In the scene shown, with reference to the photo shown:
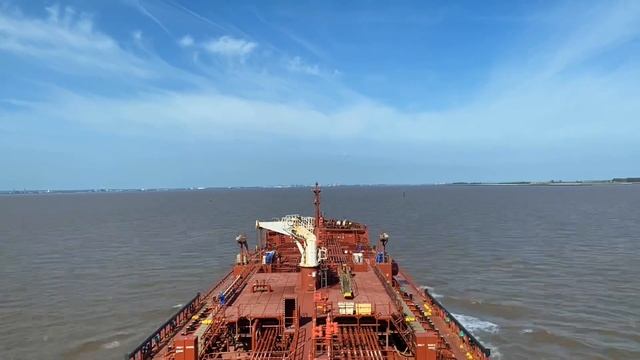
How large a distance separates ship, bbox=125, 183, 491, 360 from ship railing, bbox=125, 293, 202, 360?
6 centimetres

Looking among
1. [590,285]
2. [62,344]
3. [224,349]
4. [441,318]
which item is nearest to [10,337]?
[62,344]

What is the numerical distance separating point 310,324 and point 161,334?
456 inches

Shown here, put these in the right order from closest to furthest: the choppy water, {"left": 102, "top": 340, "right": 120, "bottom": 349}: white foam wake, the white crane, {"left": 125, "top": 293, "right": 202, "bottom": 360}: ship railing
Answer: {"left": 125, "top": 293, "right": 202, "bottom": 360}: ship railing
the white crane
{"left": 102, "top": 340, "right": 120, "bottom": 349}: white foam wake
the choppy water

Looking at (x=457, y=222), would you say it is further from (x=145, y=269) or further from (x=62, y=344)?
(x=62, y=344)

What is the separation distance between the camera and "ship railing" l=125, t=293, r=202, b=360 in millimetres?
23750

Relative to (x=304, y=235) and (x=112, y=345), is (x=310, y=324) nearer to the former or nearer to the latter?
(x=304, y=235)

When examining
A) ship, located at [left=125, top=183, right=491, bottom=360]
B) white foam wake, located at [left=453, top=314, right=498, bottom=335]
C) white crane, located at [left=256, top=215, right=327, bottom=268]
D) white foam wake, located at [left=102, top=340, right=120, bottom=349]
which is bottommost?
white foam wake, located at [left=102, top=340, right=120, bottom=349]

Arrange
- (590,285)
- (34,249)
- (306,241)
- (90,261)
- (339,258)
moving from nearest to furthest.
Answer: (306,241), (339,258), (590,285), (90,261), (34,249)

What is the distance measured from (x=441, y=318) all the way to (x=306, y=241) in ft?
35.5

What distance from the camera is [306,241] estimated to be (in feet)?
99.8

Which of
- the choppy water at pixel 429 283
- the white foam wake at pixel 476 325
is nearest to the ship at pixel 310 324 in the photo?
the white foam wake at pixel 476 325

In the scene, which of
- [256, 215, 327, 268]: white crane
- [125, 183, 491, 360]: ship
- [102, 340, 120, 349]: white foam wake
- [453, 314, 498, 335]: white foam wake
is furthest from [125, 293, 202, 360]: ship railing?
[453, 314, 498, 335]: white foam wake

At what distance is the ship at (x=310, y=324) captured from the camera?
21750 mm

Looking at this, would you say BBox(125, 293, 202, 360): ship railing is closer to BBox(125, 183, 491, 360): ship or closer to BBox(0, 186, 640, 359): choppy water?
BBox(125, 183, 491, 360): ship
